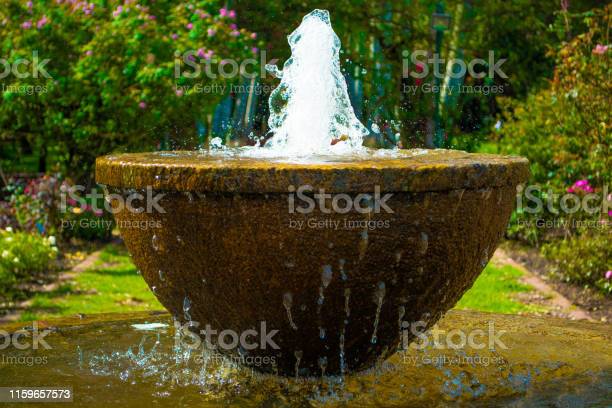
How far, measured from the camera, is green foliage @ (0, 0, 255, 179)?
34.0ft

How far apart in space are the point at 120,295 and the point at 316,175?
4742 millimetres

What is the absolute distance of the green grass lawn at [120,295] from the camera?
7051 millimetres

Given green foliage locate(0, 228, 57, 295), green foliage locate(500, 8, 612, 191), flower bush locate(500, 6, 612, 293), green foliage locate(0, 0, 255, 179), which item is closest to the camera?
green foliage locate(0, 228, 57, 295)

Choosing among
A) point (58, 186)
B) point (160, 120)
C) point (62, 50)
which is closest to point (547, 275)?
point (160, 120)

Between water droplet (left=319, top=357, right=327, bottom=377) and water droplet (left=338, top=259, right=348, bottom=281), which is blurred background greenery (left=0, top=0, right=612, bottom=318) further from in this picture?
water droplet (left=338, top=259, right=348, bottom=281)

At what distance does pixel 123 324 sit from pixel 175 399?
1.60 metres

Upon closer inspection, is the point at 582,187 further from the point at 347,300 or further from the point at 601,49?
the point at 347,300

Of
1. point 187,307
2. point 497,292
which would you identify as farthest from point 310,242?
point 497,292

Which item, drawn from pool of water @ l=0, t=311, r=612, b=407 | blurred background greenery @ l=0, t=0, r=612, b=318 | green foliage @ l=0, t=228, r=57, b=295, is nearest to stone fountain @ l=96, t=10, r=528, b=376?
pool of water @ l=0, t=311, r=612, b=407

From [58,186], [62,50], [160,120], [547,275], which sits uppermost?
[62,50]

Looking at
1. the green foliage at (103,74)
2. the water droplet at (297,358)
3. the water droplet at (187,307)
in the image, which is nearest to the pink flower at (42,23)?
the green foliage at (103,74)

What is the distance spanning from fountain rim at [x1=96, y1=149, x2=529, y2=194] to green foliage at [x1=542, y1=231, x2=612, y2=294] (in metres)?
4.31

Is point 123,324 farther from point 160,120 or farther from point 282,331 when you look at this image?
point 160,120

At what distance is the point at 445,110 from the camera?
1370 centimetres
